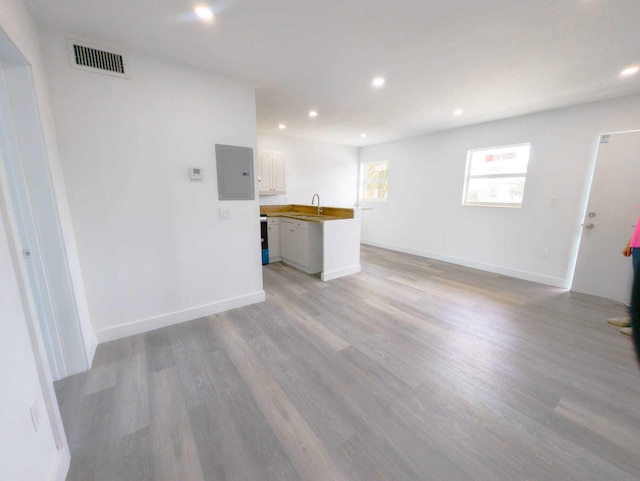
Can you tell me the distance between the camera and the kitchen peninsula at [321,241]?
3.92m

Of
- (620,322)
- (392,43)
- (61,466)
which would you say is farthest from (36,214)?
(620,322)

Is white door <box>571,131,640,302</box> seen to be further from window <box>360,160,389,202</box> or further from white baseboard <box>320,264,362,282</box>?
window <box>360,160,389,202</box>

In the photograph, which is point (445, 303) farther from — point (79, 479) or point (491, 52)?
point (79, 479)

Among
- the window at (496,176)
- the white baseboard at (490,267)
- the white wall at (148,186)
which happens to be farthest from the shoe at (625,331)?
the white wall at (148,186)

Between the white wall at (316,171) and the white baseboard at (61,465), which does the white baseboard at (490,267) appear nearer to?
the white wall at (316,171)

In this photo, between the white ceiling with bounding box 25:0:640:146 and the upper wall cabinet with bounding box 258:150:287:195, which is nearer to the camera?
the white ceiling with bounding box 25:0:640:146

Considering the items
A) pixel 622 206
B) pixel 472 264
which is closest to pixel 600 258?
pixel 622 206

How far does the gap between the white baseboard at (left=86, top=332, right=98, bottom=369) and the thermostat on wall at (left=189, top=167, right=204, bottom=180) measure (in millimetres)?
1624

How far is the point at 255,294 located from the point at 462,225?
3925 millimetres

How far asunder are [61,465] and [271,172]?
4.66 meters

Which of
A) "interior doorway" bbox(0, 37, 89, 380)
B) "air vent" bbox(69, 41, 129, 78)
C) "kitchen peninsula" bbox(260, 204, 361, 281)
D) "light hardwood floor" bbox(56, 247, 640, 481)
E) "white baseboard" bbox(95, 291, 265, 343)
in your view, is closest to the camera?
"light hardwood floor" bbox(56, 247, 640, 481)

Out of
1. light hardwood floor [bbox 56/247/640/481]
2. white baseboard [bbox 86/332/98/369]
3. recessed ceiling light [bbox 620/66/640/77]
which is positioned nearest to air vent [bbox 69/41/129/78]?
white baseboard [bbox 86/332/98/369]

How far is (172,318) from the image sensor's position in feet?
8.47

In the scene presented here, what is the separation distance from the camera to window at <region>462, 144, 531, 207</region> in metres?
4.01
